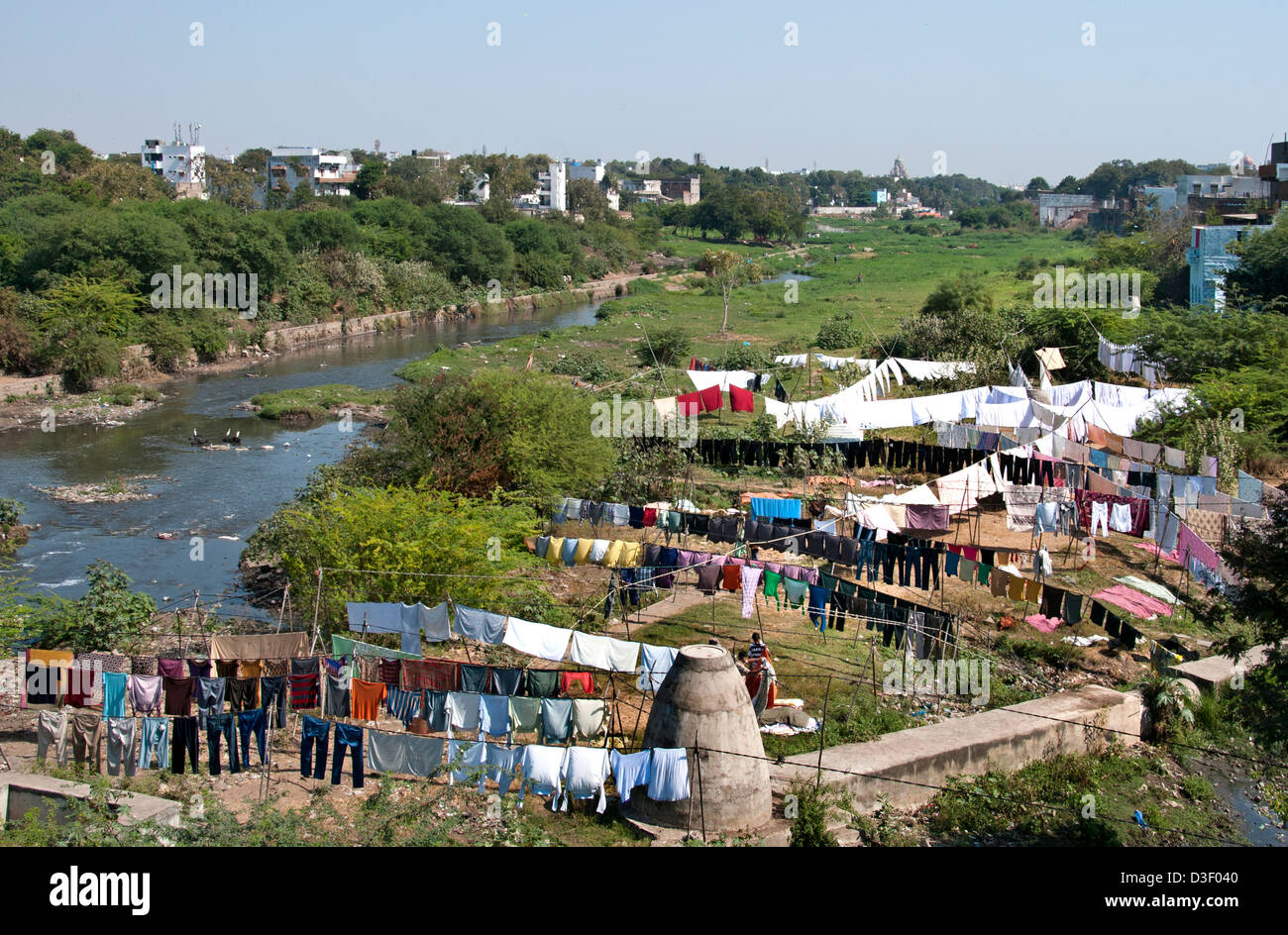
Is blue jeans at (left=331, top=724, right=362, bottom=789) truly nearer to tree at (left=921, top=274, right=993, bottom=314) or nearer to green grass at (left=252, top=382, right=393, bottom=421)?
green grass at (left=252, top=382, right=393, bottom=421)

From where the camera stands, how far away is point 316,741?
11.2 m

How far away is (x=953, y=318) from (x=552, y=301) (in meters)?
29.5

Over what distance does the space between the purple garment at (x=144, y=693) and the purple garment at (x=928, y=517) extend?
38.5ft

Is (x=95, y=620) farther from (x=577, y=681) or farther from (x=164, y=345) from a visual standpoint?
(x=164, y=345)

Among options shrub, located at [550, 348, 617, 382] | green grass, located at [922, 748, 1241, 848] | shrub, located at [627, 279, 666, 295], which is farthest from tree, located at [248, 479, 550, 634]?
shrub, located at [627, 279, 666, 295]

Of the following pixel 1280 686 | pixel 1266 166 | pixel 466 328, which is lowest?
pixel 1280 686

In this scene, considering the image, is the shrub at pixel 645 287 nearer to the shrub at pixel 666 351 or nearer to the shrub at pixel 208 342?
the shrub at pixel 666 351

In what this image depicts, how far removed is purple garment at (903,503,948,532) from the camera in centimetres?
1822

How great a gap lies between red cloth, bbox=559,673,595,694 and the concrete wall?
2.28 metres

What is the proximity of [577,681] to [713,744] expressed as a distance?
2.62 m

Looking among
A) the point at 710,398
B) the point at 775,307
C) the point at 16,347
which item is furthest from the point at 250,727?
the point at 775,307
